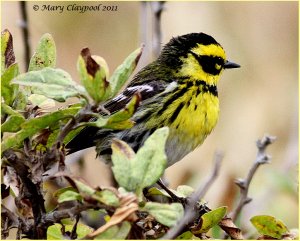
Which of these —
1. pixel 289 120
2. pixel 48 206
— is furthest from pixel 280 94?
pixel 48 206

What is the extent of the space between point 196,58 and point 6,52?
145 centimetres

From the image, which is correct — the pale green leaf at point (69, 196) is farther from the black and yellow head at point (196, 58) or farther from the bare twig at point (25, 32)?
the black and yellow head at point (196, 58)

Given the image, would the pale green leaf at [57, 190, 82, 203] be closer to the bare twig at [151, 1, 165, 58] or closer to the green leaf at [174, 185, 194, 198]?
the green leaf at [174, 185, 194, 198]

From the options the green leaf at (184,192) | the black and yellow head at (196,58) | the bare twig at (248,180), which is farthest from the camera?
the black and yellow head at (196,58)

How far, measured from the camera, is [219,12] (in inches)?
127

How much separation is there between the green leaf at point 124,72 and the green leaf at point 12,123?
0.43ft

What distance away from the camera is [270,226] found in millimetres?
1193

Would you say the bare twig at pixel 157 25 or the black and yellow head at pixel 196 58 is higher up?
the bare twig at pixel 157 25

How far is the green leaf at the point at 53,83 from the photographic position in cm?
95

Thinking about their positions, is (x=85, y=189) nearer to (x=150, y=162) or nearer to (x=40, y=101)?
(x=150, y=162)

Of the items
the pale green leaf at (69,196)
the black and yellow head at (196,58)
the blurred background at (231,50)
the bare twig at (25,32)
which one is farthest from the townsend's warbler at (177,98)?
the pale green leaf at (69,196)

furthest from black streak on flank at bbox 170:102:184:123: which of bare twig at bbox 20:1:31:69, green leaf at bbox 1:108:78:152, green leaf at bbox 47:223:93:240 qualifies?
green leaf at bbox 1:108:78:152

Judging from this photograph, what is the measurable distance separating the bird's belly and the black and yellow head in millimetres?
111

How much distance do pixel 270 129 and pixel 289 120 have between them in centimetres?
13
